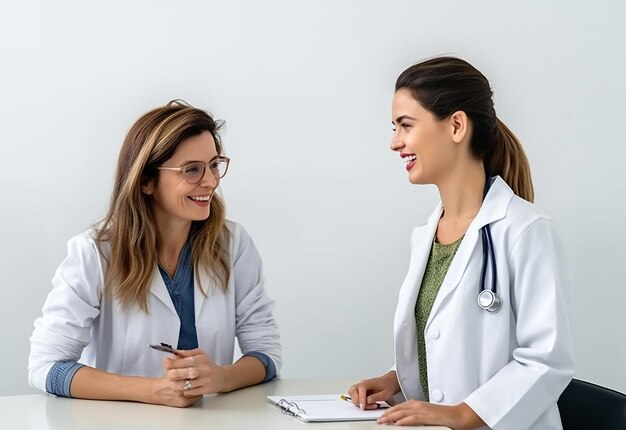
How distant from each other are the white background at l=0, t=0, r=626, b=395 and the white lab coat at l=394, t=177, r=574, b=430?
146cm

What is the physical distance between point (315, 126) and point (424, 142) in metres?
1.43

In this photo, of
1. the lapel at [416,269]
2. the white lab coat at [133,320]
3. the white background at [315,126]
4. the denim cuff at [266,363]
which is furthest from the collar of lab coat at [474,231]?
the white background at [315,126]

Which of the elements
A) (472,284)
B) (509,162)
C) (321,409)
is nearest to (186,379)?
(321,409)

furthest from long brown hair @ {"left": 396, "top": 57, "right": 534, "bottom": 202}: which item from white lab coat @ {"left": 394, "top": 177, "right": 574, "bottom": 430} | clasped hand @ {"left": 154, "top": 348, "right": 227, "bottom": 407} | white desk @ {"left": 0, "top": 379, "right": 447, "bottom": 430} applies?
clasped hand @ {"left": 154, "top": 348, "right": 227, "bottom": 407}

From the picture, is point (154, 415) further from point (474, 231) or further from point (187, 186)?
A: point (474, 231)

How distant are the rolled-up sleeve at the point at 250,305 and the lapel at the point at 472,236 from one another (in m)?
0.67

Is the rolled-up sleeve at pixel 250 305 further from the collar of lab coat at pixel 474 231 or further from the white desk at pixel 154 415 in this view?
the collar of lab coat at pixel 474 231

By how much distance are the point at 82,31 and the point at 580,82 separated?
2.04 meters

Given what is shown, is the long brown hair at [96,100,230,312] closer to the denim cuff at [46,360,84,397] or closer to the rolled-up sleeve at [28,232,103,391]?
the rolled-up sleeve at [28,232,103,391]

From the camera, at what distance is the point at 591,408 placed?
8.04 feet

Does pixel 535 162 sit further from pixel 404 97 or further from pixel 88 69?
pixel 88 69

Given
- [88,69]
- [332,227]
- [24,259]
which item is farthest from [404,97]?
[24,259]

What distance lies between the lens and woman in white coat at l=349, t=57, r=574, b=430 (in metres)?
2.21

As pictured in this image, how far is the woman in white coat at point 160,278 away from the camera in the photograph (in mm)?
→ 2684
